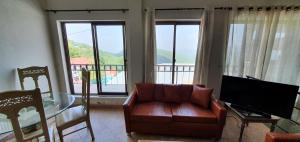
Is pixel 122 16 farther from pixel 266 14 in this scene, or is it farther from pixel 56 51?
pixel 266 14

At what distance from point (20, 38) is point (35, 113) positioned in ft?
4.81

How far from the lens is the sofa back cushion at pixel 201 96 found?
2586 millimetres

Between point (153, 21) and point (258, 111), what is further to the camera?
point (153, 21)

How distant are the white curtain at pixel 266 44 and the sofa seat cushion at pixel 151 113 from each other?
159 centimetres

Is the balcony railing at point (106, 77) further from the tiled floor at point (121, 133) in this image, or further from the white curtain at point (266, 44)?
the white curtain at point (266, 44)

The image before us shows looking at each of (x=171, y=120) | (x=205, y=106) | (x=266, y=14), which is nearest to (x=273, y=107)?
(x=205, y=106)

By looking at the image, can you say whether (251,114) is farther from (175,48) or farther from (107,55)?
(107,55)

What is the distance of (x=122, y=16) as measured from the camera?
3072 millimetres

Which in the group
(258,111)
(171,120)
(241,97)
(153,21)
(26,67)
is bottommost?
(171,120)

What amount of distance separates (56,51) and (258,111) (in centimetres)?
399

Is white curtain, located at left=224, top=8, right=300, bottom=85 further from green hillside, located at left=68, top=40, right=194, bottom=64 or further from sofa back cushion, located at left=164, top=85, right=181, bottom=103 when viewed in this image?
sofa back cushion, located at left=164, top=85, right=181, bottom=103

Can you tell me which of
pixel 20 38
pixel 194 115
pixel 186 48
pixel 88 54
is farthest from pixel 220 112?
pixel 20 38

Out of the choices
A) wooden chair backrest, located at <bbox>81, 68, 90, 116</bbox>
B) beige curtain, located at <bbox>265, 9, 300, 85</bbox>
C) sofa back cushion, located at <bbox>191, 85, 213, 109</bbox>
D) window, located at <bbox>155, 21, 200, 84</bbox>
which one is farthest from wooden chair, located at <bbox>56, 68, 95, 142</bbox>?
beige curtain, located at <bbox>265, 9, 300, 85</bbox>

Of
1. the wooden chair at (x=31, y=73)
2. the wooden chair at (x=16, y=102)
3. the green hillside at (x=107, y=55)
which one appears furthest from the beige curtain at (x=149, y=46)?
the wooden chair at (x=16, y=102)
